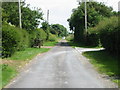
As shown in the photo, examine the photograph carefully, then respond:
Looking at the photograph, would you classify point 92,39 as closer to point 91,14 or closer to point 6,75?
point 91,14

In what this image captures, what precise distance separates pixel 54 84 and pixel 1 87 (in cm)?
207

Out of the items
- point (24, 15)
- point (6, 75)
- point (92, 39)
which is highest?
point (24, 15)

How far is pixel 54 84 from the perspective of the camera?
37.5 feet

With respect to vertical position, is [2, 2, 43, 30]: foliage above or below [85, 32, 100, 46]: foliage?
above

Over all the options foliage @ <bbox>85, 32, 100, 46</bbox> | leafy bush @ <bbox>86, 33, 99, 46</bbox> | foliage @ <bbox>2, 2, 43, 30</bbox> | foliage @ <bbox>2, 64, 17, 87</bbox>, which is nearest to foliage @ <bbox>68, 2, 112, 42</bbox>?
foliage @ <bbox>85, 32, 100, 46</bbox>

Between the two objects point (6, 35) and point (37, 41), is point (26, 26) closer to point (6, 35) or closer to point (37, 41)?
point (37, 41)

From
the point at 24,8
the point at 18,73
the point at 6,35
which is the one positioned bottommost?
the point at 18,73

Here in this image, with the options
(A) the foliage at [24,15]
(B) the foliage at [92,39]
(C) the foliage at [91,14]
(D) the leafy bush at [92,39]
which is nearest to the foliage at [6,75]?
(A) the foliage at [24,15]

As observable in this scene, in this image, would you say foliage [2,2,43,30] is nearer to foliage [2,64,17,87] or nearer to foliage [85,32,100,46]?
foliage [85,32,100,46]

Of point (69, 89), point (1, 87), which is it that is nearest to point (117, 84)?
point (69, 89)


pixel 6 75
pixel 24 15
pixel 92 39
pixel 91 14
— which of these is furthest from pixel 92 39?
pixel 6 75

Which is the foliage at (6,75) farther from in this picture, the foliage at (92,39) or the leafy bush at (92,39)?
the leafy bush at (92,39)

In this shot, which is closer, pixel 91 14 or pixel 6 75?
pixel 6 75

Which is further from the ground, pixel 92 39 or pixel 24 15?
pixel 24 15
